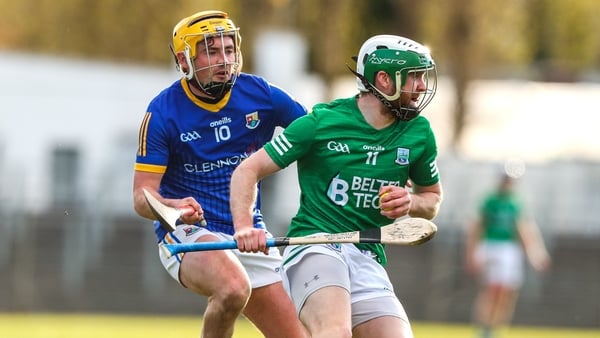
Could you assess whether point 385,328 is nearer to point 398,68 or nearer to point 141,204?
point 398,68

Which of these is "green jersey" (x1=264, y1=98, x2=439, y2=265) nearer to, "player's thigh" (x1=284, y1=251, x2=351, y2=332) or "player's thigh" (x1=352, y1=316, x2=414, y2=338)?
"player's thigh" (x1=284, y1=251, x2=351, y2=332)

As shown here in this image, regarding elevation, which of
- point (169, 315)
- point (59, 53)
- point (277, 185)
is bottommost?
point (169, 315)

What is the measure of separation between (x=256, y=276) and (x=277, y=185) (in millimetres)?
18137

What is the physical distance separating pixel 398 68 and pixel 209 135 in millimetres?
1456

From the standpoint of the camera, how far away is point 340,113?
7.54m

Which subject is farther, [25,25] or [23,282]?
[25,25]

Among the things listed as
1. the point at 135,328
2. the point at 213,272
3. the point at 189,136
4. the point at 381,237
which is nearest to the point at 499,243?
the point at 135,328

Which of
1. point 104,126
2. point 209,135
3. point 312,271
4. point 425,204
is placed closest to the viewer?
point 312,271

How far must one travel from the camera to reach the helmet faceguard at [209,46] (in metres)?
8.25

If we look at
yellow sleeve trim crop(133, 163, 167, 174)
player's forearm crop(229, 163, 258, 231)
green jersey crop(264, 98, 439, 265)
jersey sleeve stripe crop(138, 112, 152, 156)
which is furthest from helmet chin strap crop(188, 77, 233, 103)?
player's forearm crop(229, 163, 258, 231)

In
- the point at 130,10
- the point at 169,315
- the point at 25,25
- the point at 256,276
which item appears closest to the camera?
the point at 256,276

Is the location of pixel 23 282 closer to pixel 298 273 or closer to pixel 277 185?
pixel 277 185

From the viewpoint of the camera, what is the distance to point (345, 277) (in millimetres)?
7344

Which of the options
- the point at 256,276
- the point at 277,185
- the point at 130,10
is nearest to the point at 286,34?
the point at 277,185
